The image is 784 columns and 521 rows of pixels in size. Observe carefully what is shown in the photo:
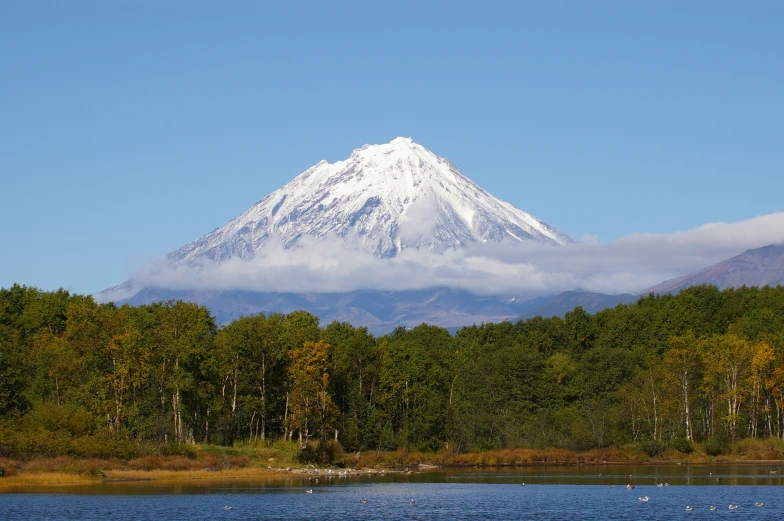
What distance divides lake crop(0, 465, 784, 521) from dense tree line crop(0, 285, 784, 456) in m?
14.2

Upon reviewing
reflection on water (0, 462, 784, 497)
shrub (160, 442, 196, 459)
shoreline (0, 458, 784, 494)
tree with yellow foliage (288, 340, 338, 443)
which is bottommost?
reflection on water (0, 462, 784, 497)

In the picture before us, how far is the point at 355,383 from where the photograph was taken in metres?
133

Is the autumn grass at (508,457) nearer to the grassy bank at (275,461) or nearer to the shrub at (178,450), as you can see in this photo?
A: the grassy bank at (275,461)

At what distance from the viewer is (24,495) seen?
82.1m

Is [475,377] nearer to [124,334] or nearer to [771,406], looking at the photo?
[771,406]

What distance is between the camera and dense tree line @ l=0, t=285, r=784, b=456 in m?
108

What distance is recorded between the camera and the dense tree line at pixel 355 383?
108 metres

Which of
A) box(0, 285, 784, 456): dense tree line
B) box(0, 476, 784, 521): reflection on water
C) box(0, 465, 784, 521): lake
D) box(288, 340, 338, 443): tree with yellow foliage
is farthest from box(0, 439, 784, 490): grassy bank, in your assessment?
box(0, 476, 784, 521): reflection on water

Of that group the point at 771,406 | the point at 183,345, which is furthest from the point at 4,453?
the point at 771,406

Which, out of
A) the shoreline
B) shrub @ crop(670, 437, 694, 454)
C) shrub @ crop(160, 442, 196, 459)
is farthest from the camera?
shrub @ crop(670, 437, 694, 454)

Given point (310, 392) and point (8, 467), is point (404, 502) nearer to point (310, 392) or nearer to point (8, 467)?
point (8, 467)

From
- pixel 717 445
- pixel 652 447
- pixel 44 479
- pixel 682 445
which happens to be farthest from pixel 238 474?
pixel 717 445

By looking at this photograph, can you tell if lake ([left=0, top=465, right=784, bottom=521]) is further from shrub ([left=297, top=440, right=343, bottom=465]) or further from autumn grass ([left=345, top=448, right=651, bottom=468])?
autumn grass ([left=345, top=448, right=651, bottom=468])

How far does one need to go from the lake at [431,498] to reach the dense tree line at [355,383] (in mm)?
14189
